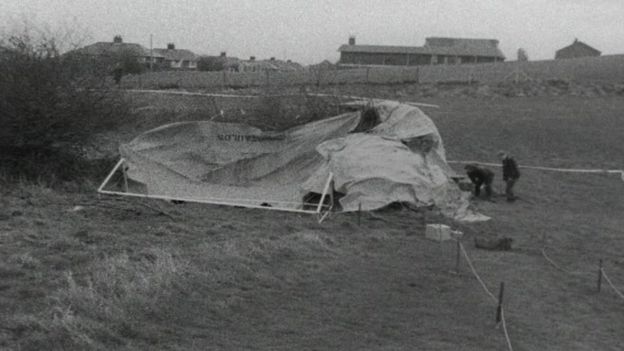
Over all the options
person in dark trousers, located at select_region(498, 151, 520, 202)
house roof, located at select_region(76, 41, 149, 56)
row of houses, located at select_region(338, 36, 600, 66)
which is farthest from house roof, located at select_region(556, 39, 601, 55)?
person in dark trousers, located at select_region(498, 151, 520, 202)

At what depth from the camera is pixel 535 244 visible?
12938mm

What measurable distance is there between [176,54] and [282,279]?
90302mm

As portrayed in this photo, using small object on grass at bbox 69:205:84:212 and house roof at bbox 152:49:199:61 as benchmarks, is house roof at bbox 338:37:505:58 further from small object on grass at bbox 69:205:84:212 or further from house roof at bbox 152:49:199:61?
small object on grass at bbox 69:205:84:212

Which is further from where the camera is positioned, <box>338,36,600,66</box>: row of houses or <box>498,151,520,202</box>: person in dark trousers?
<box>338,36,600,66</box>: row of houses

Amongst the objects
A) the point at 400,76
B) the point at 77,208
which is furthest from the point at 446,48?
the point at 77,208

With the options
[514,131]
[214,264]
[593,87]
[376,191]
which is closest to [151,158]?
[376,191]

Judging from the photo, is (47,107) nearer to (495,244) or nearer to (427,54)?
(495,244)

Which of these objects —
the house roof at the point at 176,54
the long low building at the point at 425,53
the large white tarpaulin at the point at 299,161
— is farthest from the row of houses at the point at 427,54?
the large white tarpaulin at the point at 299,161

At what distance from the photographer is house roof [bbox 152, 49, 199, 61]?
95000mm

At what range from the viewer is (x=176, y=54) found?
9675 centimetres

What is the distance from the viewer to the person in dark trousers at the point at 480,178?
57.3 feet

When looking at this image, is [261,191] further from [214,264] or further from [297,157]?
[214,264]

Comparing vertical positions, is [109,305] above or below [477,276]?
above

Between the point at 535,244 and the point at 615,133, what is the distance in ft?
54.4
